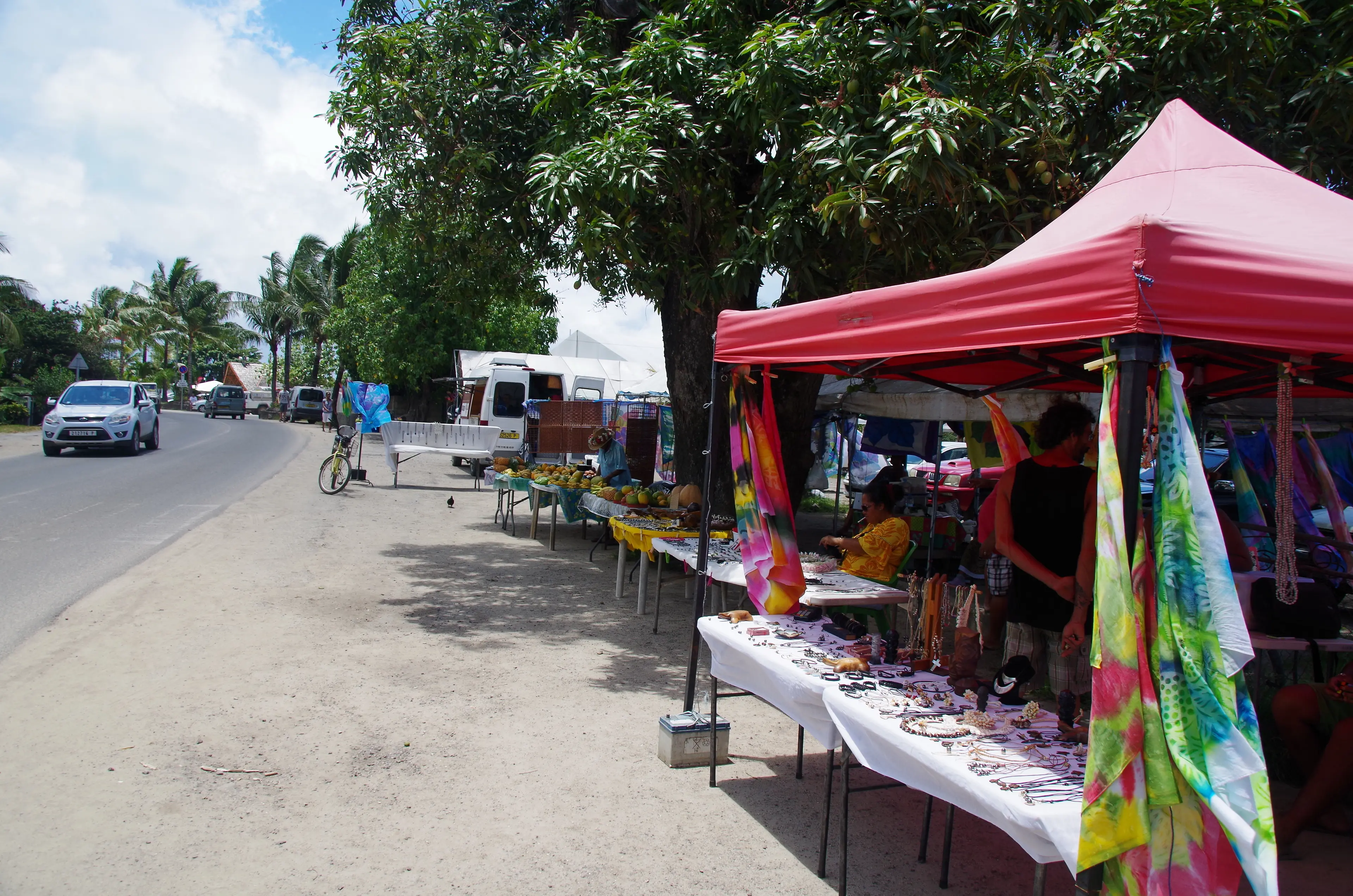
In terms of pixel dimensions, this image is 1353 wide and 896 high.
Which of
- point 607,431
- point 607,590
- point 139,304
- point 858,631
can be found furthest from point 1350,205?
point 139,304

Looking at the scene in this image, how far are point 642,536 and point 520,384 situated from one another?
1479 centimetres

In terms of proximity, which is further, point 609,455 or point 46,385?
point 46,385

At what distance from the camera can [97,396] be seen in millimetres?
21688

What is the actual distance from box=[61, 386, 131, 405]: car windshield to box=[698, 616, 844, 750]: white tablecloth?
2168cm

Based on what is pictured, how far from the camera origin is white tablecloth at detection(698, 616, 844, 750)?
12.0ft

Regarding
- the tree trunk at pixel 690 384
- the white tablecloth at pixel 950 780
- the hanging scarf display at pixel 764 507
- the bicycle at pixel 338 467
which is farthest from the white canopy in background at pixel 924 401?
the bicycle at pixel 338 467

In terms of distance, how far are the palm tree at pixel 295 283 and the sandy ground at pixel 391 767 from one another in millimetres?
45696

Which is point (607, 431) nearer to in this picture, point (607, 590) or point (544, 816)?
point (607, 590)

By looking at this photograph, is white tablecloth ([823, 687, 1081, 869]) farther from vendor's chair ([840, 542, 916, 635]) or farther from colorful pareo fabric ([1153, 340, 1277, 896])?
vendor's chair ([840, 542, 916, 635])

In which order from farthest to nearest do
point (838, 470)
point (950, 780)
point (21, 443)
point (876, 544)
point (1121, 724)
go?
point (21, 443)
point (838, 470)
point (876, 544)
point (950, 780)
point (1121, 724)

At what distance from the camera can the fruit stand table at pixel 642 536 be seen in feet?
24.9

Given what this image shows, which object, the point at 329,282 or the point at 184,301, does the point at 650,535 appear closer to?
the point at 329,282

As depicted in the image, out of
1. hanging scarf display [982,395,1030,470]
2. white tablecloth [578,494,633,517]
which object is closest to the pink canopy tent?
hanging scarf display [982,395,1030,470]

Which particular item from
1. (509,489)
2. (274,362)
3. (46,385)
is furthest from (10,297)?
(509,489)
